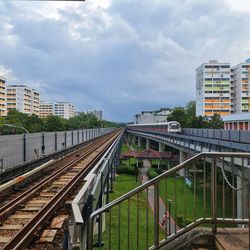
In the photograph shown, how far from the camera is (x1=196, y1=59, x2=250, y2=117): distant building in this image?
380 feet

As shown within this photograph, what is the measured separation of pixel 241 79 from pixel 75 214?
11952 cm

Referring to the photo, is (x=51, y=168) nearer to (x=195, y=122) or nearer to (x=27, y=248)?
(x=27, y=248)

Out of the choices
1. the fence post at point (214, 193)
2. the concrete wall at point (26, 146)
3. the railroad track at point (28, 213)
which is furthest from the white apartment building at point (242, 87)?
the fence post at point (214, 193)

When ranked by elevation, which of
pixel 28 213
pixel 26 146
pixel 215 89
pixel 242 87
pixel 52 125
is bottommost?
pixel 28 213

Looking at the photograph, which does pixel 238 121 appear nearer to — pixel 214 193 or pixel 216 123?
pixel 216 123

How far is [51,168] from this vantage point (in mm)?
18312

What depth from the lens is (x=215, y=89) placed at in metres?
118

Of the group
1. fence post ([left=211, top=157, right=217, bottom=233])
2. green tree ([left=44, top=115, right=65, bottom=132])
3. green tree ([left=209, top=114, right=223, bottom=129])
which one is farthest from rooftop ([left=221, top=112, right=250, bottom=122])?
fence post ([left=211, top=157, right=217, bottom=233])

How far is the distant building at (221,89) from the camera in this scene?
115812mm

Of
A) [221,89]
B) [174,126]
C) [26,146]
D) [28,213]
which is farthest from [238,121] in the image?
[221,89]

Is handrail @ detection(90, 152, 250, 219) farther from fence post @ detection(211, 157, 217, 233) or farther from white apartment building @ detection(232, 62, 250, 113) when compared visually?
white apartment building @ detection(232, 62, 250, 113)

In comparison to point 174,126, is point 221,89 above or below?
above

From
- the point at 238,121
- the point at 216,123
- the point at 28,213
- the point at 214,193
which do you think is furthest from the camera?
the point at 216,123

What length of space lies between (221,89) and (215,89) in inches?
84.0
